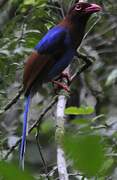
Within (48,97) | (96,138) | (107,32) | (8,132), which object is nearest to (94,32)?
Result: (107,32)

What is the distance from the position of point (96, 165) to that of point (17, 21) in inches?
126

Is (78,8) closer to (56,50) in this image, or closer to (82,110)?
(56,50)

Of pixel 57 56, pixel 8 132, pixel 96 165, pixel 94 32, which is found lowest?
→ pixel 8 132

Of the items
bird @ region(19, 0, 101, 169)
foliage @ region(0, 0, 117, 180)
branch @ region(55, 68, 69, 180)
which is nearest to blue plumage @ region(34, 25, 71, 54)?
bird @ region(19, 0, 101, 169)

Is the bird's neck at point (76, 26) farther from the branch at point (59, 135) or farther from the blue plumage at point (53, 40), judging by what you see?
the branch at point (59, 135)

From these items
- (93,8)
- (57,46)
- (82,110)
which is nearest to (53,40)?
(57,46)

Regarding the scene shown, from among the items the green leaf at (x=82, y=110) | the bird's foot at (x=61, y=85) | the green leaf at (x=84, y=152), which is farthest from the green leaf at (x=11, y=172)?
the bird's foot at (x=61, y=85)

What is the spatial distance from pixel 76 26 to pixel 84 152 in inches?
108

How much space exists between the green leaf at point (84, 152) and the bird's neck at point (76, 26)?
263 centimetres

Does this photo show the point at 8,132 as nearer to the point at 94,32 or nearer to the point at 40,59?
the point at 40,59

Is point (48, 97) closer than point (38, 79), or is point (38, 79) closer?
point (38, 79)

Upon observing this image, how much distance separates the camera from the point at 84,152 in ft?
1.43

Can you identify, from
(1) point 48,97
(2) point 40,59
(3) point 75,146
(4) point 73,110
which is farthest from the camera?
(1) point 48,97

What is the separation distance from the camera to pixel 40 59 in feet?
9.36
